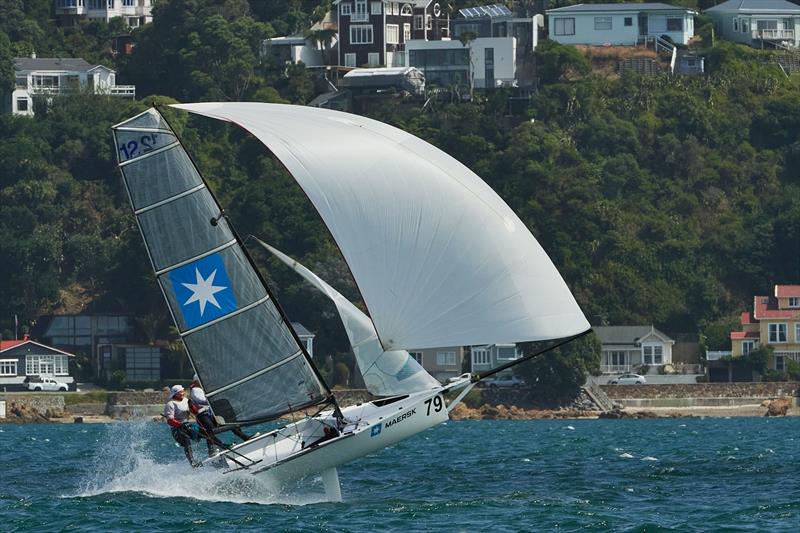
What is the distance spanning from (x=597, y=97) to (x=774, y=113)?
799cm

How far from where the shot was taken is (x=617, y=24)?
3836 inches

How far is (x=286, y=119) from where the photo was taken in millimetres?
25594

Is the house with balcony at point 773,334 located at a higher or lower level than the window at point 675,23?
lower

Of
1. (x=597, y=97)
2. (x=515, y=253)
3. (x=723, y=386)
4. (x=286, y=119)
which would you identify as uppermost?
(x=597, y=97)

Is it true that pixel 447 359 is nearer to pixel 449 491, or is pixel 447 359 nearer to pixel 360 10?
pixel 360 10

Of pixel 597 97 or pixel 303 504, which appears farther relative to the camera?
pixel 597 97

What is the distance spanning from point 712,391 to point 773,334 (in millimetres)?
6332

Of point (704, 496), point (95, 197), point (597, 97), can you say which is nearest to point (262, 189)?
point (95, 197)

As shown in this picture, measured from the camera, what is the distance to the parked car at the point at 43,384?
72.1m

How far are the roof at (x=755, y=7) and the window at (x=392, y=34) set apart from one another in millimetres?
15666

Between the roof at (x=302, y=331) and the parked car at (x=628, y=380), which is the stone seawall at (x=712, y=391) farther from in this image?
the roof at (x=302, y=331)

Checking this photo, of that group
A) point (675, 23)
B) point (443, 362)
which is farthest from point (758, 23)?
point (443, 362)

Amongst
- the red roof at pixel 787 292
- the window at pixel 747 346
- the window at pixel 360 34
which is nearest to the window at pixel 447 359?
the window at pixel 747 346

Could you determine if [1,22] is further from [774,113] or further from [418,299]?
[418,299]
